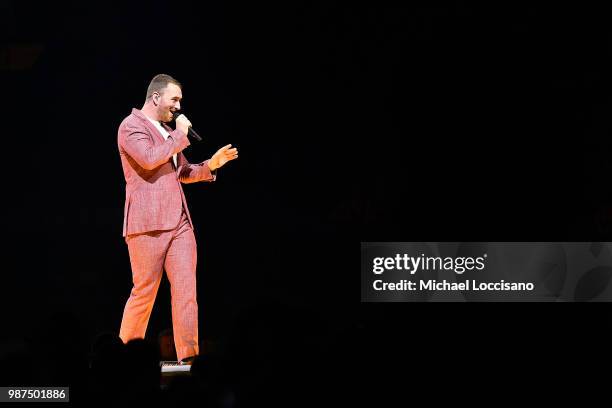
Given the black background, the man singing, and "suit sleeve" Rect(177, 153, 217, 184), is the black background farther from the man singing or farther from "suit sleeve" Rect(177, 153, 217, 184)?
the man singing

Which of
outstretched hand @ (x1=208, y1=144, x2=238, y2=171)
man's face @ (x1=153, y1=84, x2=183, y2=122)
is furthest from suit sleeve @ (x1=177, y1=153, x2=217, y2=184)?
man's face @ (x1=153, y1=84, x2=183, y2=122)

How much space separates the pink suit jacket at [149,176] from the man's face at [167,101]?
0.08 m

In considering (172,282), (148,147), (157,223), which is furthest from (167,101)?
(172,282)

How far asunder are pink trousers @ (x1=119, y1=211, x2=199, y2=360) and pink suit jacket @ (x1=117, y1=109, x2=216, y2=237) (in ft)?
0.20

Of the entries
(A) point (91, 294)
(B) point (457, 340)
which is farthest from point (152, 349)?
(A) point (91, 294)

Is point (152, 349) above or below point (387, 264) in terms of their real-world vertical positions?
below

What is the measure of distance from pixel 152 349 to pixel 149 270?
147 cm

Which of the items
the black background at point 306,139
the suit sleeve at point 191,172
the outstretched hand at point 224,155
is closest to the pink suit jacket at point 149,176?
the suit sleeve at point 191,172

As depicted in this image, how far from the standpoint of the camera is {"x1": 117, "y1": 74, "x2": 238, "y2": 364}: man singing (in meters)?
3.38

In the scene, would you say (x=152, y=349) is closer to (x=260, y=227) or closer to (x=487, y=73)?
(x=260, y=227)

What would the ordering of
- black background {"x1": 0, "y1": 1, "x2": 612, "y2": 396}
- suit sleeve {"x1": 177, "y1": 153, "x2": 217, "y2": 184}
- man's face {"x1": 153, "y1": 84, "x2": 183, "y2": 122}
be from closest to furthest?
1. man's face {"x1": 153, "y1": 84, "x2": 183, "y2": 122}
2. suit sleeve {"x1": 177, "y1": 153, "x2": 217, "y2": 184}
3. black background {"x1": 0, "y1": 1, "x2": 612, "y2": 396}

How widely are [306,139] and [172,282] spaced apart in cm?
152

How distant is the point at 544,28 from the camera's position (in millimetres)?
4664

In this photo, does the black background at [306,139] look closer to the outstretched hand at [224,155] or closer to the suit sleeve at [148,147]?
the outstretched hand at [224,155]
